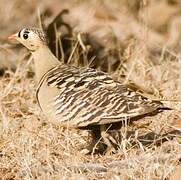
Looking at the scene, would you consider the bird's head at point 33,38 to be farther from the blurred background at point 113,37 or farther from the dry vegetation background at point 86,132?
the blurred background at point 113,37

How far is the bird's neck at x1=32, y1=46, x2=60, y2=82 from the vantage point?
595cm

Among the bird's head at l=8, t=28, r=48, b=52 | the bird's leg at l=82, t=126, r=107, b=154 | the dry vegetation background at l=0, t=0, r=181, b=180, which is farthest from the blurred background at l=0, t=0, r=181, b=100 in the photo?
the bird's head at l=8, t=28, r=48, b=52

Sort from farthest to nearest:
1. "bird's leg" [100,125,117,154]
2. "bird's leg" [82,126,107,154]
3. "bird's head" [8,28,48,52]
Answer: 1. "bird's head" [8,28,48,52]
2. "bird's leg" [82,126,107,154]
3. "bird's leg" [100,125,117,154]

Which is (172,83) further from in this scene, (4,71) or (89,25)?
(89,25)

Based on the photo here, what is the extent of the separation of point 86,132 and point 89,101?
2.58ft

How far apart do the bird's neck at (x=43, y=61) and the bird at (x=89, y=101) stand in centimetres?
11

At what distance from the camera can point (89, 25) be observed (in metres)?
9.39

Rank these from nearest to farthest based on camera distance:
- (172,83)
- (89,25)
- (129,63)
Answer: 1. (172,83)
2. (129,63)
3. (89,25)

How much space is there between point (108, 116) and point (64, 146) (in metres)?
0.56

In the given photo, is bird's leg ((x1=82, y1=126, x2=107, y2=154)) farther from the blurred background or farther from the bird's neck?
the blurred background

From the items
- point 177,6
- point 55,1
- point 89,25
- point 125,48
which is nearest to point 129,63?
point 125,48

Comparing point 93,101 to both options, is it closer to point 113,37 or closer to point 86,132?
point 86,132

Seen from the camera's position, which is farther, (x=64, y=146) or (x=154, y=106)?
(x=64, y=146)

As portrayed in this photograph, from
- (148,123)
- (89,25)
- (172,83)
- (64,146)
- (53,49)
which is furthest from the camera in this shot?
(89,25)
